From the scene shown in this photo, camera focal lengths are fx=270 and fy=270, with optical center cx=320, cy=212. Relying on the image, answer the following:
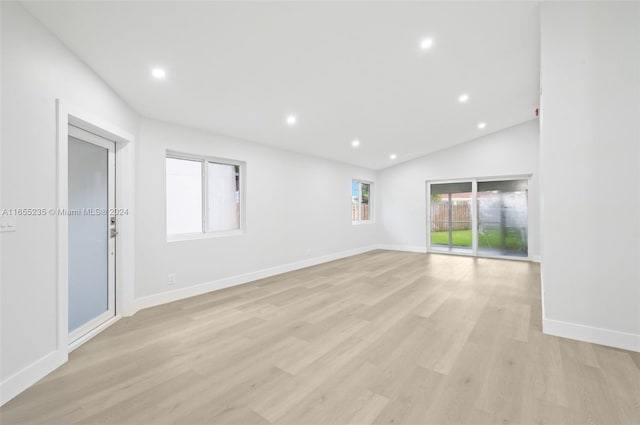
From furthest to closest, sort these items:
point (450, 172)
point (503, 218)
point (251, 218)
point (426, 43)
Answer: point (450, 172), point (503, 218), point (251, 218), point (426, 43)

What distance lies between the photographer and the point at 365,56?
2.95 metres

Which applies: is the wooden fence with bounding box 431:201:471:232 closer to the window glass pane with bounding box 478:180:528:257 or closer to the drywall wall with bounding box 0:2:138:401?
the window glass pane with bounding box 478:180:528:257

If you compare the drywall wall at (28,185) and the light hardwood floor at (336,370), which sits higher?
the drywall wall at (28,185)

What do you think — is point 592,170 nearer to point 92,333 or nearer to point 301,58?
point 301,58

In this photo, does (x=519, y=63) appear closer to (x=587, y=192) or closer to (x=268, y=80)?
(x=587, y=192)

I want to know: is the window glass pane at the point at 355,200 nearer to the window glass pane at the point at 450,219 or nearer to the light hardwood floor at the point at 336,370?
the window glass pane at the point at 450,219

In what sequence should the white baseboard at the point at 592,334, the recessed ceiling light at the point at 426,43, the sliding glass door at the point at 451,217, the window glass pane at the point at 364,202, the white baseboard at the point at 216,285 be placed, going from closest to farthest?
the white baseboard at the point at 592,334 → the recessed ceiling light at the point at 426,43 → the white baseboard at the point at 216,285 → the sliding glass door at the point at 451,217 → the window glass pane at the point at 364,202

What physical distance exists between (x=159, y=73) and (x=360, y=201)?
6276 millimetres

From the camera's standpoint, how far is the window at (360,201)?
7.98 m

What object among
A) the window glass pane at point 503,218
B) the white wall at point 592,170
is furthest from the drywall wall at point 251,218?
the white wall at point 592,170

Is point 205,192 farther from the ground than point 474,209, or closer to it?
farther from the ground

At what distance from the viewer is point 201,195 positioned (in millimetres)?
4309

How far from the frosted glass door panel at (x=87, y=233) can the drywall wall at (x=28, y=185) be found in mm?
490

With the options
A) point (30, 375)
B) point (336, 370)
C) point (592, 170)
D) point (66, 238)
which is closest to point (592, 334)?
point (592, 170)
